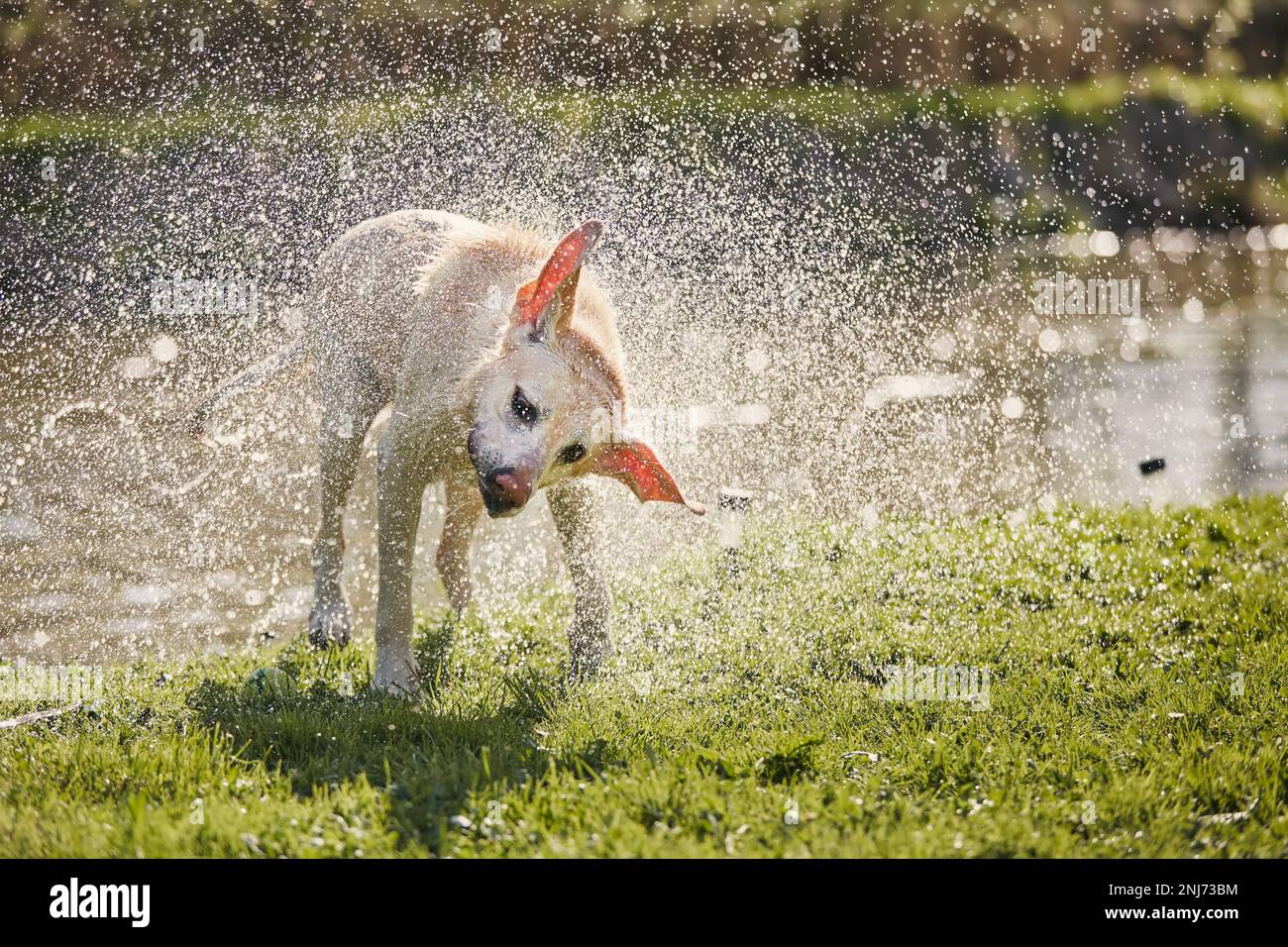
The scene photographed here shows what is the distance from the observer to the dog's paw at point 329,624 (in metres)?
5.29

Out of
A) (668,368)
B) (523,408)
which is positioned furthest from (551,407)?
(668,368)

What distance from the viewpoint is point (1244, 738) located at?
424cm

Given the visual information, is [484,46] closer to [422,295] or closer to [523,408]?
[422,295]

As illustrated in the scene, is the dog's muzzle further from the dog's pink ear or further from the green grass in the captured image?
the green grass

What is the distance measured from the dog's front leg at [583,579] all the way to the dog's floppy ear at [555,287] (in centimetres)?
83

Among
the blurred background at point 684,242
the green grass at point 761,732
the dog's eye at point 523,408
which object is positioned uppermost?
the blurred background at point 684,242

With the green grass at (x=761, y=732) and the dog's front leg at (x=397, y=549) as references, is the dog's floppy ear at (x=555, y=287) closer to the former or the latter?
the dog's front leg at (x=397, y=549)

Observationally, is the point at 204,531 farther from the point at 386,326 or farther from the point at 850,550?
the point at 850,550

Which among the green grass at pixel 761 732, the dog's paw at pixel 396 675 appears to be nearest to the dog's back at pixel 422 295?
the dog's paw at pixel 396 675

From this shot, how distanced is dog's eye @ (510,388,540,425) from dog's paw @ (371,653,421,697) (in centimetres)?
119

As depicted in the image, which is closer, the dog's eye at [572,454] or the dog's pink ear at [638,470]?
the dog's eye at [572,454]

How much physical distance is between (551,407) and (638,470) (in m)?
0.48

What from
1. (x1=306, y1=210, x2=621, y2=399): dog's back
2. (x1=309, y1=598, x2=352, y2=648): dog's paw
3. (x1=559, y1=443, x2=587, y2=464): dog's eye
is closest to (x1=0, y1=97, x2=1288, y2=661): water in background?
(x1=309, y1=598, x2=352, y2=648): dog's paw

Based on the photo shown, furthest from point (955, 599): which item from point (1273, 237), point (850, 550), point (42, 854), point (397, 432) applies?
point (1273, 237)
